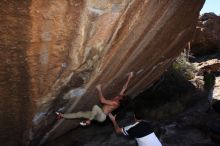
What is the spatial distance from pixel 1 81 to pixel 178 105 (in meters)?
7.09

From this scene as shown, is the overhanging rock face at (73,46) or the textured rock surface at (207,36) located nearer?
the overhanging rock face at (73,46)

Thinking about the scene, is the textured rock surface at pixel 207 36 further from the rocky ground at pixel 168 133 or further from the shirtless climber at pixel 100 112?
the shirtless climber at pixel 100 112

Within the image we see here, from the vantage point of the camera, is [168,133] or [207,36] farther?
[207,36]

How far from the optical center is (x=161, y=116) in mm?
10594

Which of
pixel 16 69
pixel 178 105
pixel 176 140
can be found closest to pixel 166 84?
pixel 178 105

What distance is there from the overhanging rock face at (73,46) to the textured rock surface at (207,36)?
13084 millimetres

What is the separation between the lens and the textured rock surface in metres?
20.9

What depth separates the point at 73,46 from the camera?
5.58 meters

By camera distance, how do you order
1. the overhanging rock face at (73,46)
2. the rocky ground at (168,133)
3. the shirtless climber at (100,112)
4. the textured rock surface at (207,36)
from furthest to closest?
the textured rock surface at (207,36), the rocky ground at (168,133), the shirtless climber at (100,112), the overhanging rock face at (73,46)

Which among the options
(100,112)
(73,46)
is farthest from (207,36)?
(73,46)

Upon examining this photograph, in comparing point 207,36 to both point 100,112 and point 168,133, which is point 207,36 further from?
point 100,112

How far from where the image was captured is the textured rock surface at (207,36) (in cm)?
2092

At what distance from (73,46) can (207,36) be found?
1675 centimetres

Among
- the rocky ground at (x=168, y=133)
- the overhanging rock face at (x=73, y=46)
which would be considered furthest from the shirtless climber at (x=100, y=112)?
the rocky ground at (x=168, y=133)
